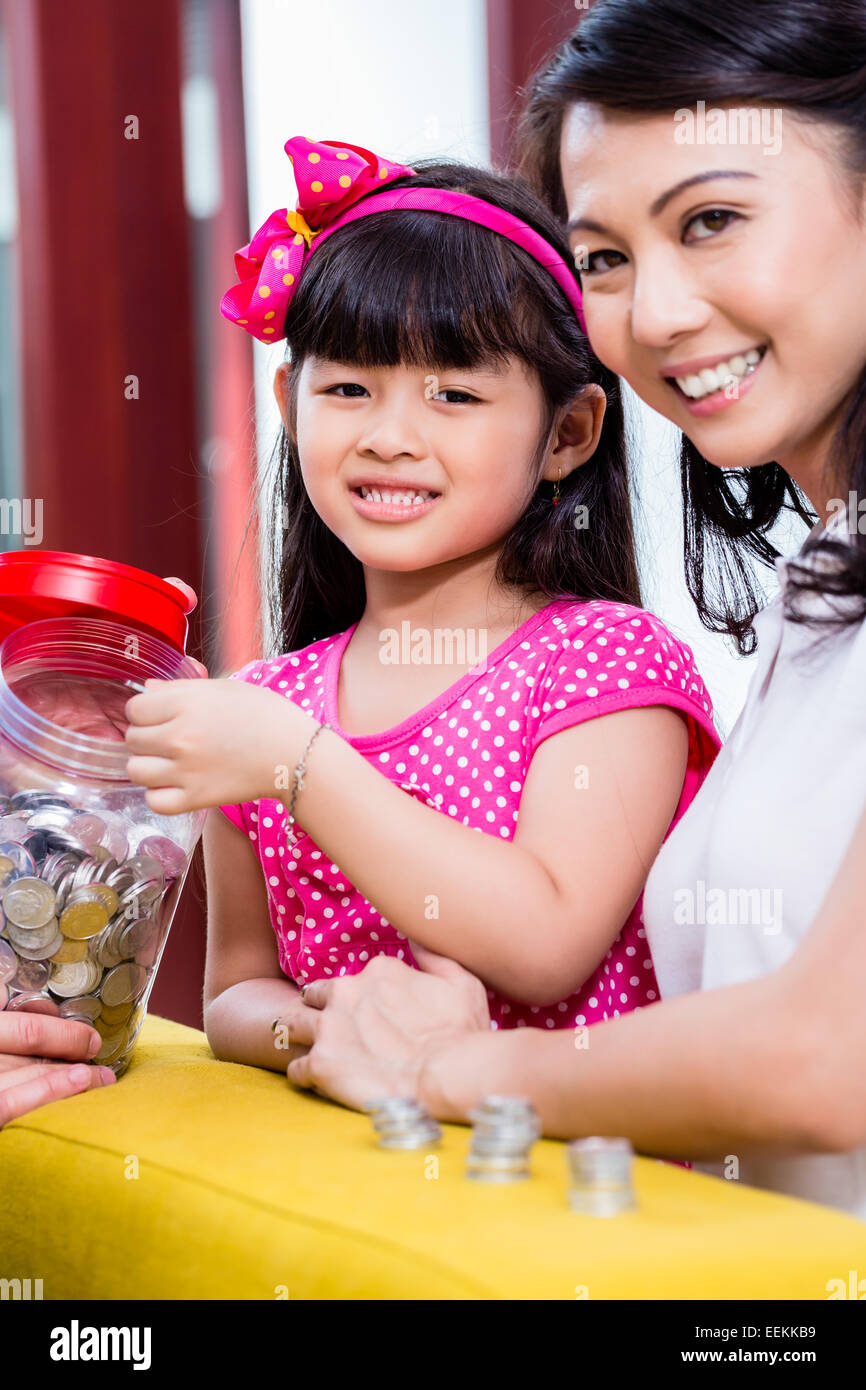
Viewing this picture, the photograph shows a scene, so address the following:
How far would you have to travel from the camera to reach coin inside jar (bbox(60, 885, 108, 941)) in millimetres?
1022

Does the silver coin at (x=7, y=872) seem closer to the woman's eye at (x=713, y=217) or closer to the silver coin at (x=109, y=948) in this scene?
the silver coin at (x=109, y=948)

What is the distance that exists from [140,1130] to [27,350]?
2024 millimetres

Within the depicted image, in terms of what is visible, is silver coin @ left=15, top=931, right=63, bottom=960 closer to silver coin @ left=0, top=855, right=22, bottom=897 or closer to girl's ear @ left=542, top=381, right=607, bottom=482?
silver coin @ left=0, top=855, right=22, bottom=897

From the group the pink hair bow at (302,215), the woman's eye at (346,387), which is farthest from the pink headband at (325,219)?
the woman's eye at (346,387)

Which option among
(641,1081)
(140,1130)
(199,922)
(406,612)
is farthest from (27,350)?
(641,1081)

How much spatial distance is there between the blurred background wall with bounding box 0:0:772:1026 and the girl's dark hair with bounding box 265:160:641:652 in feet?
4.00

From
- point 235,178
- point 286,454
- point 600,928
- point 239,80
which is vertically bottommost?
point 600,928

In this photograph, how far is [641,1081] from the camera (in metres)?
0.76

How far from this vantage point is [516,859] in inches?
40.3

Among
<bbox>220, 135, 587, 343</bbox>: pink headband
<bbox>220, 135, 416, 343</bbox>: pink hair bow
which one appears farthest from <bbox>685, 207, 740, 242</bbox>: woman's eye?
<bbox>220, 135, 416, 343</bbox>: pink hair bow

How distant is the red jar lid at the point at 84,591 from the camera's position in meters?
1.09

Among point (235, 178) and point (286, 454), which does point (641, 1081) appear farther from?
point (235, 178)

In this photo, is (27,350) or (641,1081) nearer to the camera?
(641,1081)

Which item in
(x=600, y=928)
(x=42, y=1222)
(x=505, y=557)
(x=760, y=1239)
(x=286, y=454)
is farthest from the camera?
(x=286, y=454)
